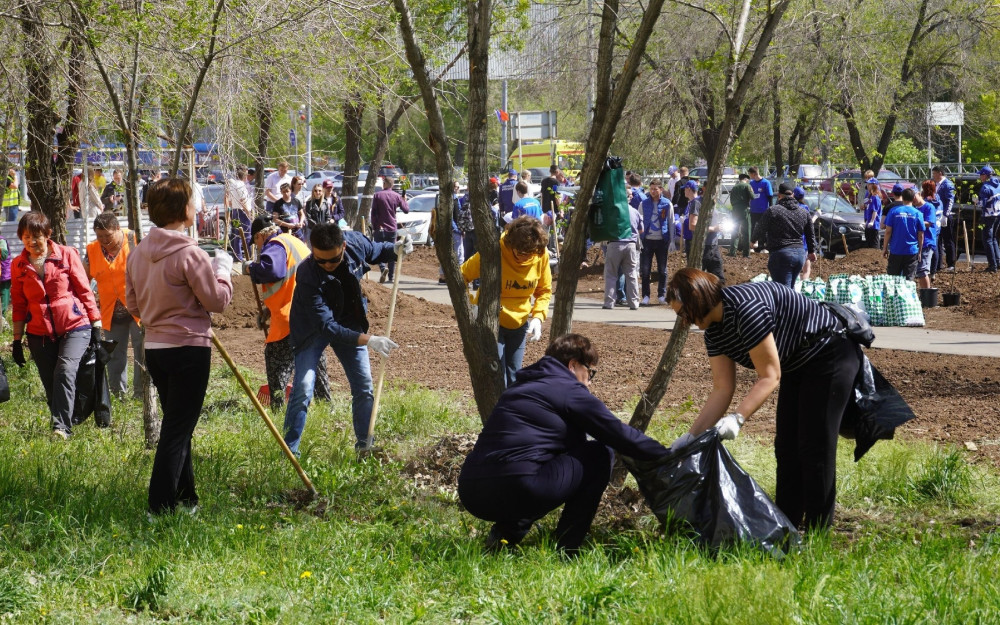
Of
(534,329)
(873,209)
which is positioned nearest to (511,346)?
(534,329)

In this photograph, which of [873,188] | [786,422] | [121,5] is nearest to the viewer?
[786,422]

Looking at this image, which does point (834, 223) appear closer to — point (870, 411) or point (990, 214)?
point (990, 214)

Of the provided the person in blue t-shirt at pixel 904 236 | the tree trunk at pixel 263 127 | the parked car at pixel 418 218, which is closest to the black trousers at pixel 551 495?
the tree trunk at pixel 263 127

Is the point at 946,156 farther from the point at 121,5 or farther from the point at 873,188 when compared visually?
the point at 121,5

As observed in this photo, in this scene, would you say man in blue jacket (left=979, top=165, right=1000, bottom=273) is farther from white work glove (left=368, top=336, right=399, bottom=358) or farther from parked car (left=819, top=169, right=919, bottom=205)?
white work glove (left=368, top=336, right=399, bottom=358)

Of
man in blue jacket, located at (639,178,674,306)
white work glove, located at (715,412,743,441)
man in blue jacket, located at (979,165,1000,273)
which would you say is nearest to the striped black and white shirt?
white work glove, located at (715,412,743,441)

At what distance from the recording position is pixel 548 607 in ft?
13.0

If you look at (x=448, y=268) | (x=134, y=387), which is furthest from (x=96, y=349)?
(x=448, y=268)

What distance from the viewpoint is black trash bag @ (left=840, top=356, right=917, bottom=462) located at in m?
4.72

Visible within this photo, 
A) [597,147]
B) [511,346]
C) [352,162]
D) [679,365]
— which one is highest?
[352,162]

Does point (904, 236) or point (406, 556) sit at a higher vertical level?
point (904, 236)

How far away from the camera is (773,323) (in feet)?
14.9

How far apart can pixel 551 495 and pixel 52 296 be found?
467cm

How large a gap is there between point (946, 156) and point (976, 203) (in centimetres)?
2745
